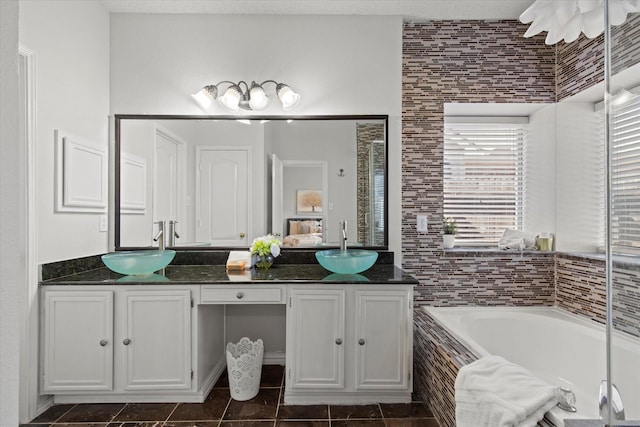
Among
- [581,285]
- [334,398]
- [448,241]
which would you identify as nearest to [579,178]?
[581,285]

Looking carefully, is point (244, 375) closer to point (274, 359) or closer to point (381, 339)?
point (274, 359)

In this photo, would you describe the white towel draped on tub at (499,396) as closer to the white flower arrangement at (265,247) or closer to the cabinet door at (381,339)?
the cabinet door at (381,339)

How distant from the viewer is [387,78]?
8.50 feet

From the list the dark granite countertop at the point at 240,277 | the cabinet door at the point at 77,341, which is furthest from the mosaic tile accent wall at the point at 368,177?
the cabinet door at the point at 77,341

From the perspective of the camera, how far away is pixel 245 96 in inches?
102

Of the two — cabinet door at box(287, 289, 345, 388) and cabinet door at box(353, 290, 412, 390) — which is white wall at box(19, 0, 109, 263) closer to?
cabinet door at box(287, 289, 345, 388)

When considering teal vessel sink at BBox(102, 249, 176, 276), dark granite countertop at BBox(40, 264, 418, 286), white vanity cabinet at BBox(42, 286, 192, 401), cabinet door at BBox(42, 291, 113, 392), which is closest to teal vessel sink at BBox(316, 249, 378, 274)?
dark granite countertop at BBox(40, 264, 418, 286)

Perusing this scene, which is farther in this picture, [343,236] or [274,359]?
[274,359]

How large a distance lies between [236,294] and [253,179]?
927 millimetres

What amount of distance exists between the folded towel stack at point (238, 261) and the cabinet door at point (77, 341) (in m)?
0.71

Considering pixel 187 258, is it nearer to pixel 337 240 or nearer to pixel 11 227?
pixel 337 240

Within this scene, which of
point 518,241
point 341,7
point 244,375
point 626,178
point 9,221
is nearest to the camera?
point 9,221

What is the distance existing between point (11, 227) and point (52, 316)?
6.53 feet

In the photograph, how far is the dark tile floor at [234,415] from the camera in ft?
6.28
